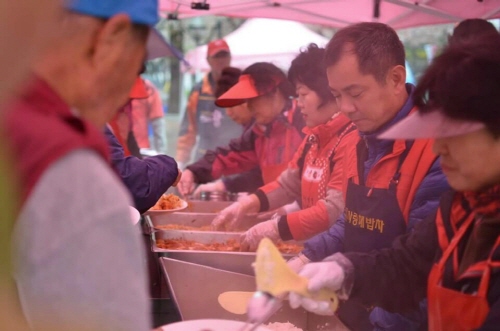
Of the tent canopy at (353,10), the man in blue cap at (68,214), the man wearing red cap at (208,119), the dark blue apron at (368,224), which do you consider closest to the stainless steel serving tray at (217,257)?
the dark blue apron at (368,224)

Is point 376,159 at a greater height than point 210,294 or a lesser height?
greater

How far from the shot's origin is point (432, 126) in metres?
1.03

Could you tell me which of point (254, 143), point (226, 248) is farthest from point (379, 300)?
point (254, 143)

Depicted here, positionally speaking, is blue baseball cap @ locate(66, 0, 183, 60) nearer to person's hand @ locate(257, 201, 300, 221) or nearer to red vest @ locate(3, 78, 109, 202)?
red vest @ locate(3, 78, 109, 202)

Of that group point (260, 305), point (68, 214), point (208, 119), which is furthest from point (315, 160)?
point (208, 119)

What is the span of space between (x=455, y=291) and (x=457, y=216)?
13 cm

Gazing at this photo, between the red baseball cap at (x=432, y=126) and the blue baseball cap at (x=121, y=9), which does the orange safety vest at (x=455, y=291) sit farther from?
the blue baseball cap at (x=121, y=9)

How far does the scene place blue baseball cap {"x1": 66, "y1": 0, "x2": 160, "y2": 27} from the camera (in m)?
0.65

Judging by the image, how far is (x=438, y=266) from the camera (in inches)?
42.1

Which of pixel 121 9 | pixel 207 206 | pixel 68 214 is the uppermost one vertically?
pixel 121 9

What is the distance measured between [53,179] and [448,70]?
675 mm

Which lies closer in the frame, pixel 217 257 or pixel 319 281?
pixel 319 281

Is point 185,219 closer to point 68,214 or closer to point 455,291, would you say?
point 455,291

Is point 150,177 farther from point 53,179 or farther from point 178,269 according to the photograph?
point 53,179
